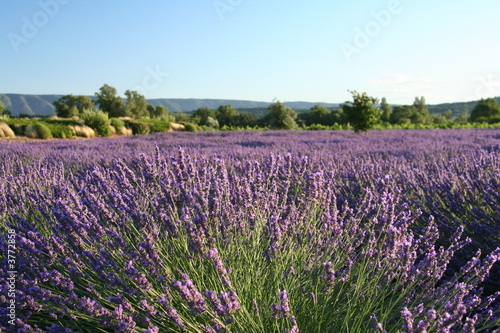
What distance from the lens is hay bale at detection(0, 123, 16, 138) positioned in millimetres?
15364

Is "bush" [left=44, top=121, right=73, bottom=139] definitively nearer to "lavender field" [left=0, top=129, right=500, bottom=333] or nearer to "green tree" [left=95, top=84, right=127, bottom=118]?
"lavender field" [left=0, top=129, right=500, bottom=333]

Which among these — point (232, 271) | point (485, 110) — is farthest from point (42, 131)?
point (485, 110)

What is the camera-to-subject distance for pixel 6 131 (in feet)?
51.3

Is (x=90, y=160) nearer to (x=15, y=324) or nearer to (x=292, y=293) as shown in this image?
(x=15, y=324)

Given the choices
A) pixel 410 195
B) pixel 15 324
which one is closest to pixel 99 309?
pixel 15 324

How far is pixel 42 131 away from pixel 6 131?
1.53 meters

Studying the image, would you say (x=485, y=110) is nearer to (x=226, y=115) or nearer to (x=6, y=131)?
(x=226, y=115)

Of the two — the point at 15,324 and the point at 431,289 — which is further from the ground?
the point at 431,289

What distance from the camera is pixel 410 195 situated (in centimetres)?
310

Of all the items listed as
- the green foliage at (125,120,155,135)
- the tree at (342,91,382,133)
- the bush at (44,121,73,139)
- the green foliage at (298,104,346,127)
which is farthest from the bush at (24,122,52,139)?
the green foliage at (298,104,346,127)

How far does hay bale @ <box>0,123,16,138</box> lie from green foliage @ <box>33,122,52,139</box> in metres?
0.95

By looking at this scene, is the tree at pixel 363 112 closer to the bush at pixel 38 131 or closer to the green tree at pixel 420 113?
the bush at pixel 38 131

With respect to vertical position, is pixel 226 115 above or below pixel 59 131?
below

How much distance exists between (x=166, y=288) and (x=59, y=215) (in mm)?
577
